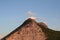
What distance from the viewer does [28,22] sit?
111 feet

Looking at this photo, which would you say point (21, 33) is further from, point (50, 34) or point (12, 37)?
point (50, 34)

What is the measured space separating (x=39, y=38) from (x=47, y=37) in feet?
3.43

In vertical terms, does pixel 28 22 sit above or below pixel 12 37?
above

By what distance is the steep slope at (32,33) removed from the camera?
109 ft

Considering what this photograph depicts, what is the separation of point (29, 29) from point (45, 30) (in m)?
2.12

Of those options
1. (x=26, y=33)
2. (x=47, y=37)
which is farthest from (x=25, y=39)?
(x=47, y=37)

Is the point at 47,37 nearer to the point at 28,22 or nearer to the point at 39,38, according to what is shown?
the point at 39,38

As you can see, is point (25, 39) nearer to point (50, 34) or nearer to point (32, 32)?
point (32, 32)

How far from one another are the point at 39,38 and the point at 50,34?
1.59 meters

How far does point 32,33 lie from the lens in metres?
33.2

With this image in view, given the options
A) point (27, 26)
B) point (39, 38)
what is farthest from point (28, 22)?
point (39, 38)

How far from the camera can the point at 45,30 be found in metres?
33.6

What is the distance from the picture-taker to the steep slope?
109 ft

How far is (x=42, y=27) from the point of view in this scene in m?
33.5
